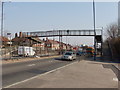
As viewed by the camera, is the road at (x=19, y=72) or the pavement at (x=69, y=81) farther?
the road at (x=19, y=72)

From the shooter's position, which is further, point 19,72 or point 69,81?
point 19,72

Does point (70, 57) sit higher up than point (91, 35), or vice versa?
point (91, 35)

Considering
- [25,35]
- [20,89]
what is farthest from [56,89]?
[25,35]

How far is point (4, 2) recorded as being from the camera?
32.0m

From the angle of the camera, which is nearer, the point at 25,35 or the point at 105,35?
the point at 105,35

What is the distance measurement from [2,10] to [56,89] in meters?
26.8

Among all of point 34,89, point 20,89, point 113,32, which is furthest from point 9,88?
point 113,32

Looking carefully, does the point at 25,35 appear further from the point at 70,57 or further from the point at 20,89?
the point at 20,89

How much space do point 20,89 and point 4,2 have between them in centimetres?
2731

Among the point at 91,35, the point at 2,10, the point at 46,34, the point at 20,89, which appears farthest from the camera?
the point at 46,34

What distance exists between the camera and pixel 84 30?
212 feet

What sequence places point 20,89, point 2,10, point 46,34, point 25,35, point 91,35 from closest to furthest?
point 20,89
point 2,10
point 91,35
point 46,34
point 25,35

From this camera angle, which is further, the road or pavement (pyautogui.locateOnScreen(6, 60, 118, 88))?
the road

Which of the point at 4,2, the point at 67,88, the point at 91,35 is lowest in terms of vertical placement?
the point at 67,88
